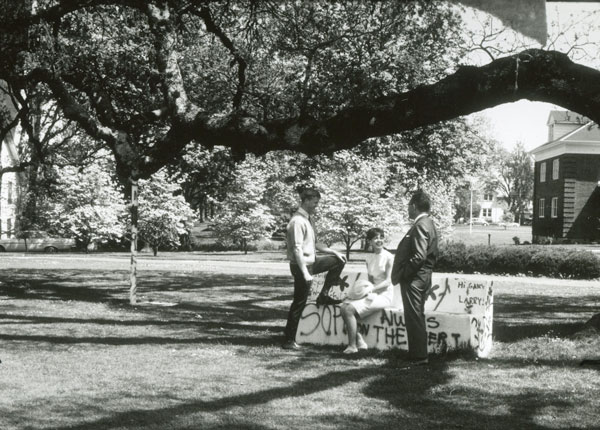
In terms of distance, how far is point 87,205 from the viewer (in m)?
43.2

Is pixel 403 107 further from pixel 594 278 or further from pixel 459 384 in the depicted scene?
pixel 594 278

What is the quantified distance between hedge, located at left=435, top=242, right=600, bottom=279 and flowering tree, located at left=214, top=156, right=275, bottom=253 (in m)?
21.4

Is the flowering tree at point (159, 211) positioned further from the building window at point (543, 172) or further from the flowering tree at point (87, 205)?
the building window at point (543, 172)

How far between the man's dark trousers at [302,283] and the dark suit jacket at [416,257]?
135 centimetres

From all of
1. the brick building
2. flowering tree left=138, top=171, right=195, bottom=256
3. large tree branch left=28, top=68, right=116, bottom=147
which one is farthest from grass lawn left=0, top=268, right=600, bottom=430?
the brick building

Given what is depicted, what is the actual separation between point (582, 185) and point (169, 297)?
41.0 meters

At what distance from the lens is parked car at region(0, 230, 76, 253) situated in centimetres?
4512

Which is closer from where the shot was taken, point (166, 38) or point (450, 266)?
point (166, 38)

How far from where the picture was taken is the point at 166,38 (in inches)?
479

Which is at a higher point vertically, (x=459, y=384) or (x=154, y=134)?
(x=154, y=134)

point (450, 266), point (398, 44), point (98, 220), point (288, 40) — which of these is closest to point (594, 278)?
point (450, 266)

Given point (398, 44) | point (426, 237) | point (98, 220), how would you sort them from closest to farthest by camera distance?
point (426, 237), point (398, 44), point (98, 220)

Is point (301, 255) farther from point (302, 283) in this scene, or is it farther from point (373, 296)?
point (373, 296)

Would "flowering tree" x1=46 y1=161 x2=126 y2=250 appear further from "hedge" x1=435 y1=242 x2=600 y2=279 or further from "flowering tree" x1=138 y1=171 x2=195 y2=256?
"hedge" x1=435 y1=242 x2=600 y2=279
